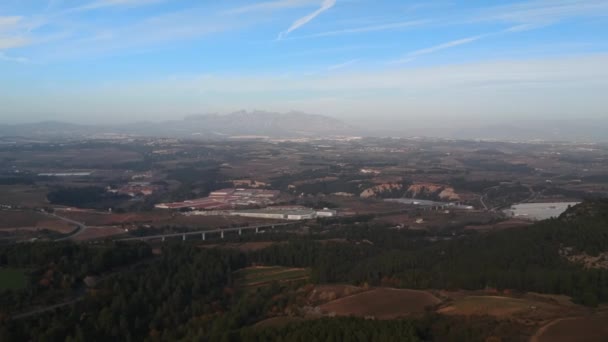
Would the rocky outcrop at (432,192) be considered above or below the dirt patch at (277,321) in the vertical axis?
below

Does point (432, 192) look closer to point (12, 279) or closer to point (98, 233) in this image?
point (98, 233)

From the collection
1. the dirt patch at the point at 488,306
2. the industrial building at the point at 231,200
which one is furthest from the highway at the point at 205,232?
Answer: the dirt patch at the point at 488,306

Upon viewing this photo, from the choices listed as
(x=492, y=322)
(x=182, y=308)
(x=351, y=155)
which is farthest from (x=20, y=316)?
(x=351, y=155)

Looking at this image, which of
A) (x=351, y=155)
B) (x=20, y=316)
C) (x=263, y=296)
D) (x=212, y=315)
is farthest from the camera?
(x=351, y=155)

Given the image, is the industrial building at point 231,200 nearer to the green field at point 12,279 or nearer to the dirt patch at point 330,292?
the green field at point 12,279

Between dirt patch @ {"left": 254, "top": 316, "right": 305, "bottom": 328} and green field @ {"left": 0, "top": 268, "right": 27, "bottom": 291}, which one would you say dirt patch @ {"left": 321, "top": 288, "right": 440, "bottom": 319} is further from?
green field @ {"left": 0, "top": 268, "right": 27, "bottom": 291}

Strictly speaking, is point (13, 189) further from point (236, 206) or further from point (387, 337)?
point (387, 337)
